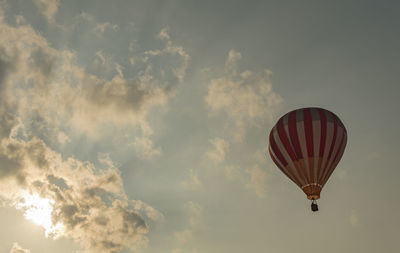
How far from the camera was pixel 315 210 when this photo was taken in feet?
126

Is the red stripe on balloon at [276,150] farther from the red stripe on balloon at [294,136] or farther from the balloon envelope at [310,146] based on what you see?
the red stripe on balloon at [294,136]

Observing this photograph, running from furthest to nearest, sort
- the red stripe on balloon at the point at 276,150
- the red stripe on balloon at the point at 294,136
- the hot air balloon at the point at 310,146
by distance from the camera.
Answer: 1. the red stripe on balloon at the point at 276,150
2. the red stripe on balloon at the point at 294,136
3. the hot air balloon at the point at 310,146

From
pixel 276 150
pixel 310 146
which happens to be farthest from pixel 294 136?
pixel 276 150

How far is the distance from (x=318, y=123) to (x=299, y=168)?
20.7 ft

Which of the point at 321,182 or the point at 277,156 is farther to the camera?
the point at 277,156

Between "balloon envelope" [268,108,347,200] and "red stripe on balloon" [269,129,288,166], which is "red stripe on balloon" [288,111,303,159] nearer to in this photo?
"balloon envelope" [268,108,347,200]

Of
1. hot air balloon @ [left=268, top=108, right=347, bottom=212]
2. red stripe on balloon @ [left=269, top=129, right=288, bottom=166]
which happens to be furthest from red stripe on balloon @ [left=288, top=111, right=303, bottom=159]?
red stripe on balloon @ [left=269, top=129, right=288, bottom=166]

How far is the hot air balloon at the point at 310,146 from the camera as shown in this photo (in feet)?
135

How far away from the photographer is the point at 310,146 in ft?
137

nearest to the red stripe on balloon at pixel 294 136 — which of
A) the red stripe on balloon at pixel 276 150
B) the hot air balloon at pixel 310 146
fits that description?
the hot air balloon at pixel 310 146

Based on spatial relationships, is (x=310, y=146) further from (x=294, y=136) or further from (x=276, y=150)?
(x=276, y=150)

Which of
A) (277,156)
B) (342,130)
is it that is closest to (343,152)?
(342,130)

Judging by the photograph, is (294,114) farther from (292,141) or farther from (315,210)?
(315,210)

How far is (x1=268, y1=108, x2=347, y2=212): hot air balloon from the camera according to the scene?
41.2m
